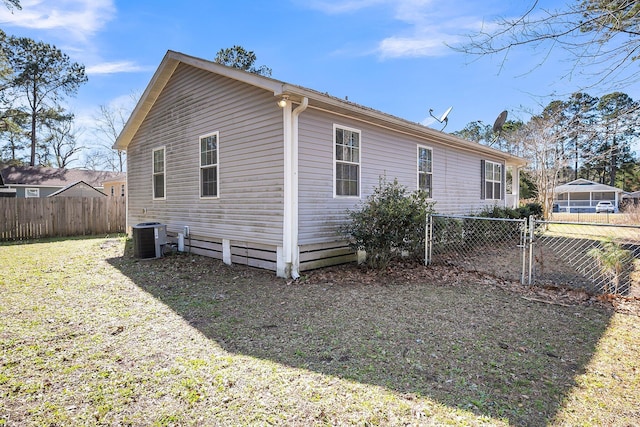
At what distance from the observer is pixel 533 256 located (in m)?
7.84

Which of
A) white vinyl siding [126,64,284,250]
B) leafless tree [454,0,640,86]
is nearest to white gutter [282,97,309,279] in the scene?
white vinyl siding [126,64,284,250]

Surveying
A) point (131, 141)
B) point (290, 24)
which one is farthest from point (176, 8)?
point (131, 141)

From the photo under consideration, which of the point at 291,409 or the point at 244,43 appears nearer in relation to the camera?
the point at 291,409

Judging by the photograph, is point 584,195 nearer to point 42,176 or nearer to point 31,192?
point 42,176

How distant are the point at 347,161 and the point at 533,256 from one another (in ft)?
16.1

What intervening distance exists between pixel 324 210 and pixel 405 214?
5.01 ft

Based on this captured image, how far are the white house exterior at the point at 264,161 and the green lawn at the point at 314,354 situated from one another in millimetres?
1147

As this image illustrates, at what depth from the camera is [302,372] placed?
2883 millimetres

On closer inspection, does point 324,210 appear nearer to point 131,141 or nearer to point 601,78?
point 601,78

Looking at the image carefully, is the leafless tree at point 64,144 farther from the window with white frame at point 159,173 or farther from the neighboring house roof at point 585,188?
the neighboring house roof at point 585,188

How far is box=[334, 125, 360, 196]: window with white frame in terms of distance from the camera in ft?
22.5

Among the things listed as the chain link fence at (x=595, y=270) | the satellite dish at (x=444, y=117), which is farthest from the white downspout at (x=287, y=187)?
the satellite dish at (x=444, y=117)

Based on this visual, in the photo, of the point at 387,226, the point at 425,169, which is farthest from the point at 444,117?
the point at 387,226

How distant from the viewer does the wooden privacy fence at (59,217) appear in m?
11.4
